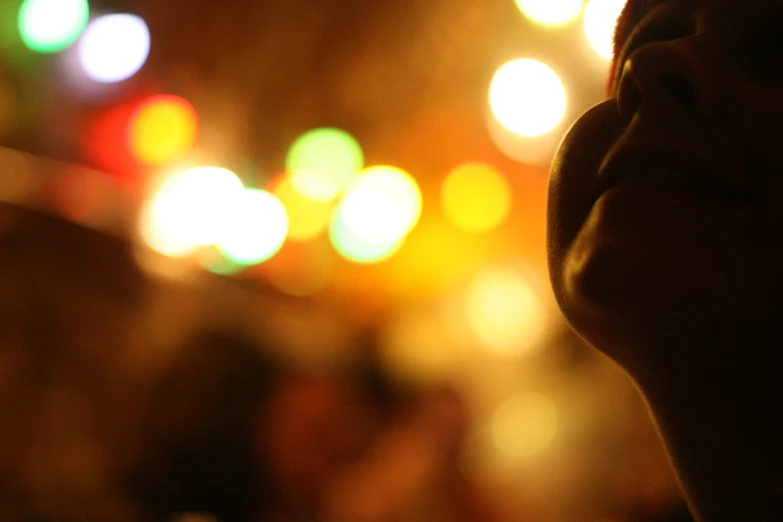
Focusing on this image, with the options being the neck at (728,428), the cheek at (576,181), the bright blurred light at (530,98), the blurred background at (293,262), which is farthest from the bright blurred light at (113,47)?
the neck at (728,428)

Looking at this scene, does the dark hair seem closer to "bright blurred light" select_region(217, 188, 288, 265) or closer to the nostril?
"bright blurred light" select_region(217, 188, 288, 265)

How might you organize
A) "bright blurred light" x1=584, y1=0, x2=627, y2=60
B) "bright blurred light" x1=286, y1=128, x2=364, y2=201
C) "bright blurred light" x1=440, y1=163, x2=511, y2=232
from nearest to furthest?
"bright blurred light" x1=584, y1=0, x2=627, y2=60 < "bright blurred light" x1=286, y1=128, x2=364, y2=201 < "bright blurred light" x1=440, y1=163, x2=511, y2=232

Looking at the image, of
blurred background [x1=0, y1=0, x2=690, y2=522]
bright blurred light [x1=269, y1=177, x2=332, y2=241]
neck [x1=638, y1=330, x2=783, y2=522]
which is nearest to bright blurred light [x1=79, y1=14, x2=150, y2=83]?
blurred background [x1=0, y1=0, x2=690, y2=522]

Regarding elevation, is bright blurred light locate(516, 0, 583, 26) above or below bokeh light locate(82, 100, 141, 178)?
above

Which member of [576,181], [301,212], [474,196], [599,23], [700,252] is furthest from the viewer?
[474,196]

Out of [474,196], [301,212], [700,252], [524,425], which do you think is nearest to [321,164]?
[301,212]

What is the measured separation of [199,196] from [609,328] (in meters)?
1.04

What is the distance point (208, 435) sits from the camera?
54.0 inches

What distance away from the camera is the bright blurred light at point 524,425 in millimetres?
1767

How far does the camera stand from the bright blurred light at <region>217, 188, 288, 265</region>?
1.41 m

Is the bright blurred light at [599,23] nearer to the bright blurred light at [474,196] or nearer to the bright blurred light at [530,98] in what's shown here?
the bright blurred light at [530,98]

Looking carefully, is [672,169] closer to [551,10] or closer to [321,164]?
[551,10]

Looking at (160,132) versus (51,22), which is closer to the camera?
(51,22)

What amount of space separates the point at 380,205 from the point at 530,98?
37 cm
